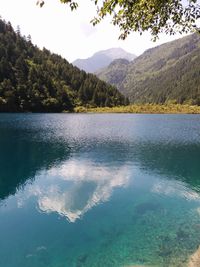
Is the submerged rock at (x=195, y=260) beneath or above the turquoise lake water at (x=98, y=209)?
above

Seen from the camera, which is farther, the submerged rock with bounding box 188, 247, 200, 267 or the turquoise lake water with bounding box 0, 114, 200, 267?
the turquoise lake water with bounding box 0, 114, 200, 267

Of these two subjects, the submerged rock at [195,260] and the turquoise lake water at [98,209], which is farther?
the turquoise lake water at [98,209]

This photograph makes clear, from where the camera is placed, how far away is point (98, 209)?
26.6 meters

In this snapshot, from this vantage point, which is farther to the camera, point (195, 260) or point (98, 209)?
point (98, 209)

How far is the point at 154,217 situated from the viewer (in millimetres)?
24578

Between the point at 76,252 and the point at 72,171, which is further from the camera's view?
the point at 72,171

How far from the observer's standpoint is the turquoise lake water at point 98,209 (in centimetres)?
1832

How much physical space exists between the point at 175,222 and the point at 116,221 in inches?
203

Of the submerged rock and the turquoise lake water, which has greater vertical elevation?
the submerged rock

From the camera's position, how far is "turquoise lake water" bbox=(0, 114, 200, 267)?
60.1 ft

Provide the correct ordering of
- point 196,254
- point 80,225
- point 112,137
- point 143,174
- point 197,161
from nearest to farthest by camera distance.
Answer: point 196,254
point 80,225
point 143,174
point 197,161
point 112,137

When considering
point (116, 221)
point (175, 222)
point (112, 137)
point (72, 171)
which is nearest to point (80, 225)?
point (116, 221)

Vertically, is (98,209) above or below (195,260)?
below

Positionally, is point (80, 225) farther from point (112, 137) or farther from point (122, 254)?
point (112, 137)
